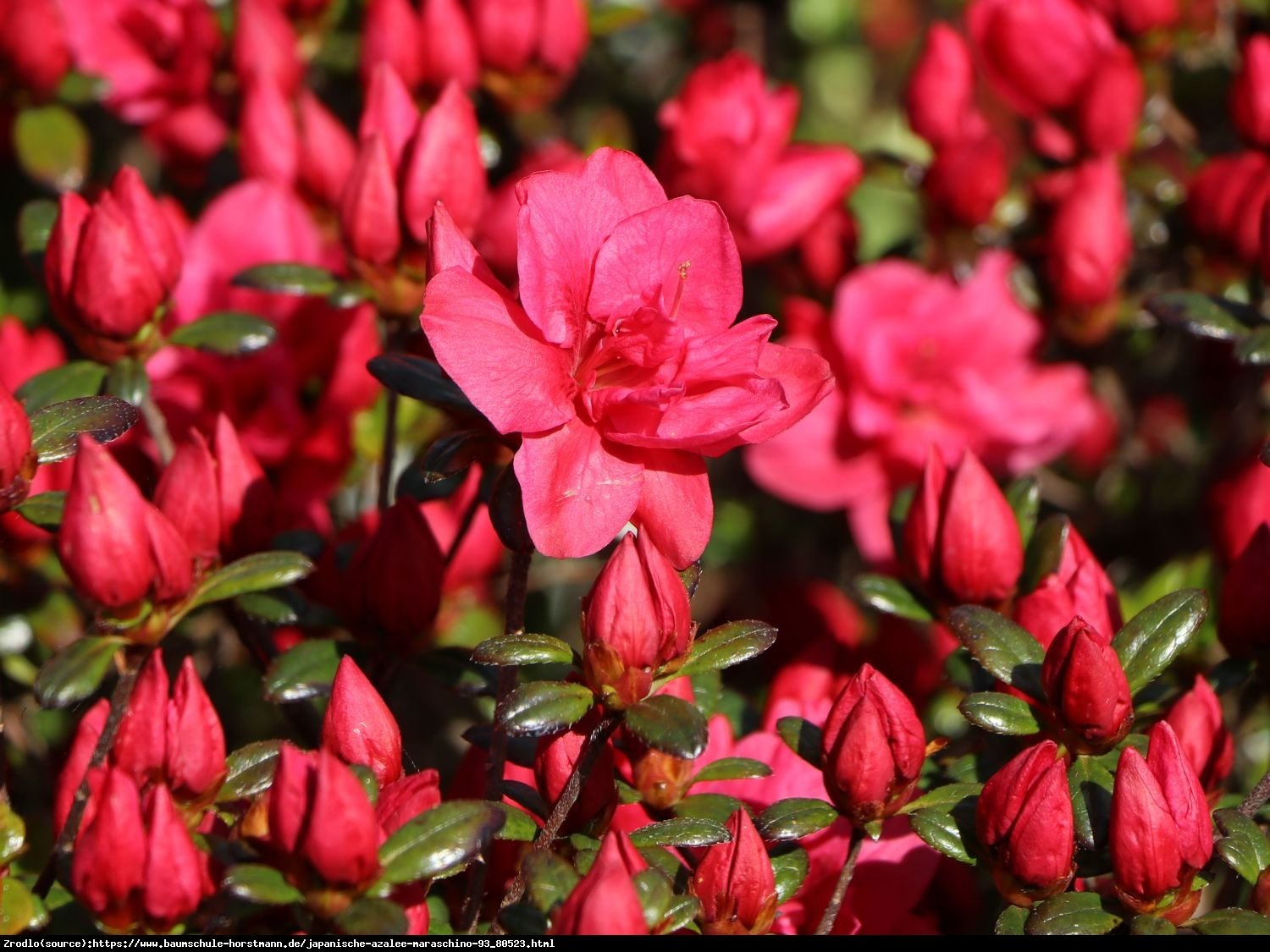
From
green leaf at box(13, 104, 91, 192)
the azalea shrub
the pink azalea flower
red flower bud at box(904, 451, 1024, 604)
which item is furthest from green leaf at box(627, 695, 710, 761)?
green leaf at box(13, 104, 91, 192)

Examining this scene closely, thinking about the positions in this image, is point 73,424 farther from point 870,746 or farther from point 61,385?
point 870,746

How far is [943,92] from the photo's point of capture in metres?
2.15

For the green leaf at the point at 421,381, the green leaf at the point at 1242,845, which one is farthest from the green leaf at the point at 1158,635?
the green leaf at the point at 421,381

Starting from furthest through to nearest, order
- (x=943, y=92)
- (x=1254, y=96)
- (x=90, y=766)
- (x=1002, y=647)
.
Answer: (x=943, y=92)
(x=1254, y=96)
(x=1002, y=647)
(x=90, y=766)

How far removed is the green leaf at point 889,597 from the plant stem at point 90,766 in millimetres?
688

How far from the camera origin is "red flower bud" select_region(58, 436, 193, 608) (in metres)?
1.16

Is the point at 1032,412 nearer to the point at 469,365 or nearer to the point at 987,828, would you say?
the point at 987,828

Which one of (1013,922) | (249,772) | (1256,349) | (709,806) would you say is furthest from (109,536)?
(1256,349)

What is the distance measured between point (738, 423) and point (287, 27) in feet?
4.19

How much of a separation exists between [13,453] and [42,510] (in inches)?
3.0

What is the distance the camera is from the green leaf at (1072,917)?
1144 mm

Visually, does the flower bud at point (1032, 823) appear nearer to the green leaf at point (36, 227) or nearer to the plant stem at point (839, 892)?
the plant stem at point (839, 892)

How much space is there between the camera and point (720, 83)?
6.53 feet

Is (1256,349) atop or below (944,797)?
atop
